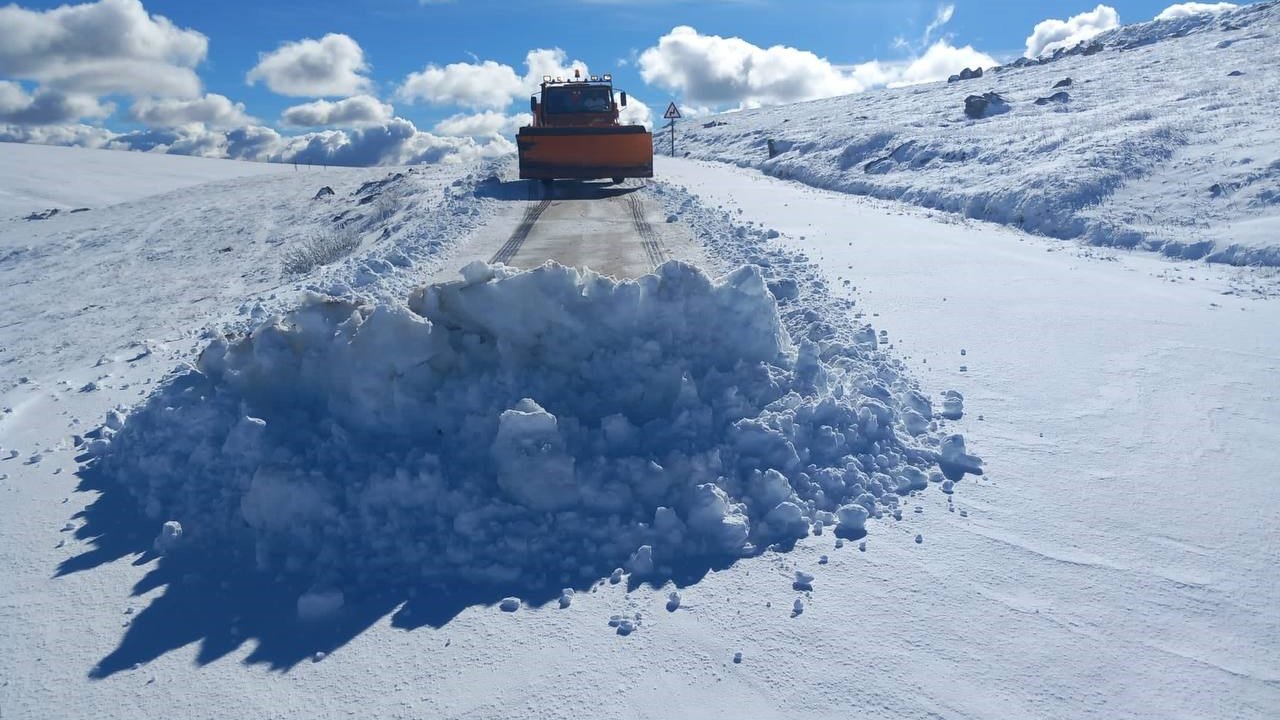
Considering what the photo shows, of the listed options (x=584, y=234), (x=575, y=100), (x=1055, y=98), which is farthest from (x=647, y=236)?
(x=1055, y=98)

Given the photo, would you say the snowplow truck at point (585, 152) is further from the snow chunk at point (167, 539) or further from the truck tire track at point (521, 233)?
the snow chunk at point (167, 539)

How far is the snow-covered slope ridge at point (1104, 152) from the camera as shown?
36.0ft

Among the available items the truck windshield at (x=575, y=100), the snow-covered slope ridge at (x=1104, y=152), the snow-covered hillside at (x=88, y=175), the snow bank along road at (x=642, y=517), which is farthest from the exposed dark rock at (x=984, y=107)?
the snow-covered hillside at (x=88, y=175)

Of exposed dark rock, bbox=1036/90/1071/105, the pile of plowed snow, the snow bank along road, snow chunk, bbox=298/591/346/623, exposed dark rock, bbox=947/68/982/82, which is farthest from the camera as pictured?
exposed dark rock, bbox=947/68/982/82

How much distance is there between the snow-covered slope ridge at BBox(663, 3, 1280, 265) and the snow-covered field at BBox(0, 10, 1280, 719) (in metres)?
5.04

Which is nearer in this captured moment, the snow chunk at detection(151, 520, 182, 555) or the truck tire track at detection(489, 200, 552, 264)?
the snow chunk at detection(151, 520, 182, 555)

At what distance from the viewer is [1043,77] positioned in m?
31.7

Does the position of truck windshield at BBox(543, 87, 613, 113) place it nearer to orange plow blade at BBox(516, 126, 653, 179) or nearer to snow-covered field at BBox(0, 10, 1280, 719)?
orange plow blade at BBox(516, 126, 653, 179)

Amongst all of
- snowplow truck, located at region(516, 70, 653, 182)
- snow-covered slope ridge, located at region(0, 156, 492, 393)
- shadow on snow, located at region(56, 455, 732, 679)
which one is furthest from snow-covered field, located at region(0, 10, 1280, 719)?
snowplow truck, located at region(516, 70, 653, 182)

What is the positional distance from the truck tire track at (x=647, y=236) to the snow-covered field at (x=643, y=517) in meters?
3.31

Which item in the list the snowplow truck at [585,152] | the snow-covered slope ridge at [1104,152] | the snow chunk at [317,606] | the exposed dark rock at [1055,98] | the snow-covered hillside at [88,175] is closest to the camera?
the snow chunk at [317,606]

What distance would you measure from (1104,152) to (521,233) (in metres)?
10.3

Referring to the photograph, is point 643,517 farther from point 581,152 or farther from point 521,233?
point 581,152

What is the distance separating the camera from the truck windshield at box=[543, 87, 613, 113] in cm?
1872
